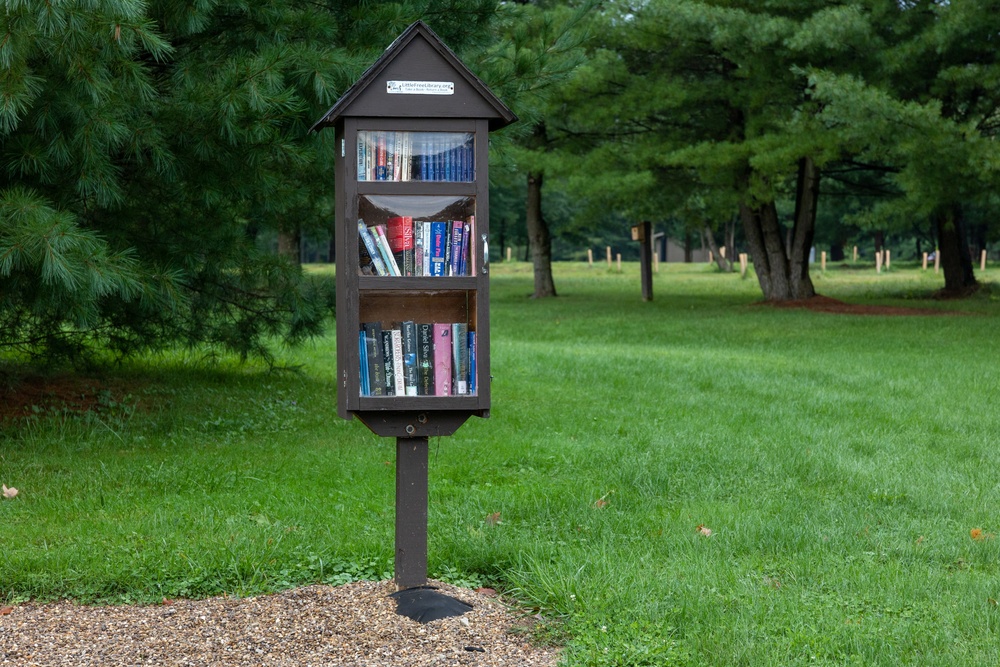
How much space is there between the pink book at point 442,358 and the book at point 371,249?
0.98 feet

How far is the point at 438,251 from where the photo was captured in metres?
4.17

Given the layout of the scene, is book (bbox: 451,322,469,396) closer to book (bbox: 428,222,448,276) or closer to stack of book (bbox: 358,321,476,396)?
stack of book (bbox: 358,321,476,396)

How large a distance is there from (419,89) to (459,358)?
3.42 feet

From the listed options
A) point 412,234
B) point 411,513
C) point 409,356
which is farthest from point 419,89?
point 411,513

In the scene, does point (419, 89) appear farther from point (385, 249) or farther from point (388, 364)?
point (388, 364)

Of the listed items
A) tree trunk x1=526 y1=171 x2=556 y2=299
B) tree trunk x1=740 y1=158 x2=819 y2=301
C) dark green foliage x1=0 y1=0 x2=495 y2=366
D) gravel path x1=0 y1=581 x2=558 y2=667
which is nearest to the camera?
gravel path x1=0 y1=581 x2=558 y2=667

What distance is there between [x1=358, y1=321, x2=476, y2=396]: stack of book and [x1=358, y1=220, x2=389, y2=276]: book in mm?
215

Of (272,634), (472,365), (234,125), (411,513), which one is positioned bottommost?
(272,634)

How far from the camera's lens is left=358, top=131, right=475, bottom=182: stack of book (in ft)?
13.7

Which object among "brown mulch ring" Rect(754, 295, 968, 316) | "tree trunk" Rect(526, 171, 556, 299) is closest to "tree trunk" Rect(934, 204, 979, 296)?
"brown mulch ring" Rect(754, 295, 968, 316)

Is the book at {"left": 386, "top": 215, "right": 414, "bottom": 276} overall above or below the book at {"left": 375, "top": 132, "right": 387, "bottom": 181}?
below

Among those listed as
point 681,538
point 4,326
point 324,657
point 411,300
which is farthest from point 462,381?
point 4,326

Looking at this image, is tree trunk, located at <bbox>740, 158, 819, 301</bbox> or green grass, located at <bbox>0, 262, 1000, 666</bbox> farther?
tree trunk, located at <bbox>740, 158, 819, 301</bbox>

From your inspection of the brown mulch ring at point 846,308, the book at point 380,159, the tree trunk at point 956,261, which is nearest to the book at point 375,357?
the book at point 380,159
